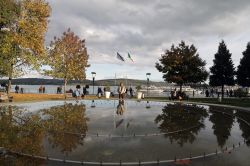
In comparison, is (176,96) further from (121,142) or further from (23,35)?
(121,142)

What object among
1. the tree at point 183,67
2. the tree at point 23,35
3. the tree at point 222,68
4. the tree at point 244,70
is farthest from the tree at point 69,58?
the tree at point 244,70

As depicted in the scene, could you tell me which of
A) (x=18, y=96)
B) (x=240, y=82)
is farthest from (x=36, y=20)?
(x=240, y=82)

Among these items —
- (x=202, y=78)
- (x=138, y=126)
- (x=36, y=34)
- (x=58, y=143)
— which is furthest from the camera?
(x=202, y=78)

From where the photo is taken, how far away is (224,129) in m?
17.8

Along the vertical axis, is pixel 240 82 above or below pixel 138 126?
above

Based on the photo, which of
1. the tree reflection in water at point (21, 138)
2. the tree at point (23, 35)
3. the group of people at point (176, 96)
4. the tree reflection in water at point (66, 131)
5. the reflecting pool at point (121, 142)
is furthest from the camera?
the group of people at point (176, 96)

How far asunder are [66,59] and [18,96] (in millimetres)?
13122

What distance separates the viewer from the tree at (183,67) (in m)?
48.6

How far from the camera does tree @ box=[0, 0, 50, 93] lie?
3856cm

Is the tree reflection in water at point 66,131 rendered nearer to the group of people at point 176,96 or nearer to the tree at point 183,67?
the group of people at point 176,96

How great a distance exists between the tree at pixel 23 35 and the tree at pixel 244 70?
148ft

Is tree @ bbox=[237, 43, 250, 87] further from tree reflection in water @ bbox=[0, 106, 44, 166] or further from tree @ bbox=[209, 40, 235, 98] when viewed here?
tree reflection in water @ bbox=[0, 106, 44, 166]

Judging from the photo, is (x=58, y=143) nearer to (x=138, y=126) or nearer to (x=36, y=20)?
(x=138, y=126)

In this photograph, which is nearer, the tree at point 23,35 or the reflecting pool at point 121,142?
the reflecting pool at point 121,142
